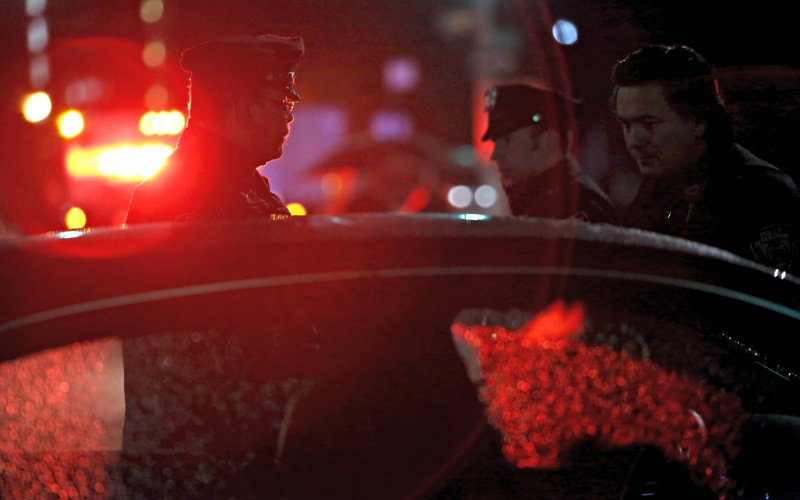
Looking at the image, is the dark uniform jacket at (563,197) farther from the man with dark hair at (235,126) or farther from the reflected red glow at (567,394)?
the reflected red glow at (567,394)

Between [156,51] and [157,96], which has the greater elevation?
[156,51]

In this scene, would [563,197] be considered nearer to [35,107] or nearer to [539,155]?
[539,155]

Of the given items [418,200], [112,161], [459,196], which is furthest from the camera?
[459,196]

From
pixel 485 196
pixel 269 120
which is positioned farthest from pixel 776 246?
pixel 485 196

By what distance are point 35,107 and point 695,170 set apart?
29.6 ft

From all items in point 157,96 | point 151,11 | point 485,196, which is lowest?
point 485,196

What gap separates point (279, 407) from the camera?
4.43 feet

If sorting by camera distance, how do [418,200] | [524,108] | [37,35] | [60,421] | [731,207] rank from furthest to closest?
1. [418,200]
2. [37,35]
3. [524,108]
4. [731,207]
5. [60,421]

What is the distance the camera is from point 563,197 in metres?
3.70

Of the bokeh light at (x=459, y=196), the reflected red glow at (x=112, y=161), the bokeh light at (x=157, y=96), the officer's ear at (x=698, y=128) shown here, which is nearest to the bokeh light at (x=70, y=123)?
the reflected red glow at (x=112, y=161)

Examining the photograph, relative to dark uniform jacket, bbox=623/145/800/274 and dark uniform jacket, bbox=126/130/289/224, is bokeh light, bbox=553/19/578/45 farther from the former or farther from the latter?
dark uniform jacket, bbox=126/130/289/224

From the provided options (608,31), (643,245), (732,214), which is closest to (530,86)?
(608,31)

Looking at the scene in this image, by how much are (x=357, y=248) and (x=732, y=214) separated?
154cm

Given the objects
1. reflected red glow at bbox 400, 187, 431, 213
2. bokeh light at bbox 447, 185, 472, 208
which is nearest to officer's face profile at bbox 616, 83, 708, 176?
reflected red glow at bbox 400, 187, 431, 213
